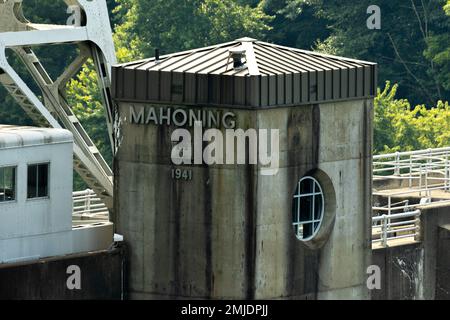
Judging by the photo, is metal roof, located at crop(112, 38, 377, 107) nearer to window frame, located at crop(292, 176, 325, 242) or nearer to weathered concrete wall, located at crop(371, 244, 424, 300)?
window frame, located at crop(292, 176, 325, 242)

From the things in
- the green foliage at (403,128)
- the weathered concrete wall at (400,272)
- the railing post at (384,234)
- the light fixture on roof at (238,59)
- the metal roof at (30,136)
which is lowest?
the weathered concrete wall at (400,272)

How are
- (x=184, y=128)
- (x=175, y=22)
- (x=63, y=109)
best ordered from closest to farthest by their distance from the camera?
(x=184, y=128), (x=63, y=109), (x=175, y=22)

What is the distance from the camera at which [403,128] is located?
310ft

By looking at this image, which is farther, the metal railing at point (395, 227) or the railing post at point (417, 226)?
the railing post at point (417, 226)

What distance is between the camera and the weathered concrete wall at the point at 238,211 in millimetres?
52031

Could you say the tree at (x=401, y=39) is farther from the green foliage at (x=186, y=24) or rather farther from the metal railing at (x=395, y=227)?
the metal railing at (x=395, y=227)

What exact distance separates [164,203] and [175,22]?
5221 cm

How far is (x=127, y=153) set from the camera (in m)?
53.1

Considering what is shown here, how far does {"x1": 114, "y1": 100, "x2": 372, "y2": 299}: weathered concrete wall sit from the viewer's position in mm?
52031

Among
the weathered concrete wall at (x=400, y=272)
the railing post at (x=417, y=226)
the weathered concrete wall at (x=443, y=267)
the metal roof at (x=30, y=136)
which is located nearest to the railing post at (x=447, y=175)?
the weathered concrete wall at (x=443, y=267)

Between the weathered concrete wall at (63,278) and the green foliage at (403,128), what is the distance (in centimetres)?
4049
